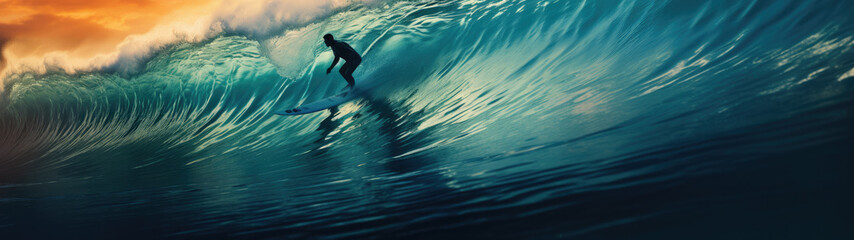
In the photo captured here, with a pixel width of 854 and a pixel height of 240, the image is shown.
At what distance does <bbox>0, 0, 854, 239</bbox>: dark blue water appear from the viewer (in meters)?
1.58

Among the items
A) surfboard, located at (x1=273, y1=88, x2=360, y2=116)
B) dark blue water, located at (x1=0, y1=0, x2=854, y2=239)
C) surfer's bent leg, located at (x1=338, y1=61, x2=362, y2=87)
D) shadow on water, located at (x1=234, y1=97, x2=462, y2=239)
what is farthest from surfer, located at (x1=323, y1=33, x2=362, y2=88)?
shadow on water, located at (x1=234, y1=97, x2=462, y2=239)

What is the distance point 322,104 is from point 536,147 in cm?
488

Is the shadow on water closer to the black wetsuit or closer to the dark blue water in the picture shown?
the dark blue water

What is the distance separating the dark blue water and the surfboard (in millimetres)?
189

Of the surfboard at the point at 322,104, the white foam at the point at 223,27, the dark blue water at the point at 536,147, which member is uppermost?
the white foam at the point at 223,27

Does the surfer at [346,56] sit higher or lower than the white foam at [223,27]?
lower

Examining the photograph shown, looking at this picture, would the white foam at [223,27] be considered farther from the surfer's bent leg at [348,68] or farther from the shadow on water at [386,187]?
the shadow on water at [386,187]

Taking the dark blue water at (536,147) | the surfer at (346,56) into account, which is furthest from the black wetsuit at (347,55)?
the dark blue water at (536,147)

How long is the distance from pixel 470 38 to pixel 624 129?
5326 mm

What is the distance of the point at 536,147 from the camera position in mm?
2904

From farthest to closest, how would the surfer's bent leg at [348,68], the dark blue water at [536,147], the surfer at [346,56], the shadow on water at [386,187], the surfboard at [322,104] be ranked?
the surfer's bent leg at [348,68] → the surfer at [346,56] → the surfboard at [322,104] → the shadow on water at [386,187] → the dark blue water at [536,147]

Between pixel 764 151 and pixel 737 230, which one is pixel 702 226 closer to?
pixel 737 230

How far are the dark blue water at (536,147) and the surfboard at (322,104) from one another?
19cm

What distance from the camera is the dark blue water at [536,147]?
1579mm
